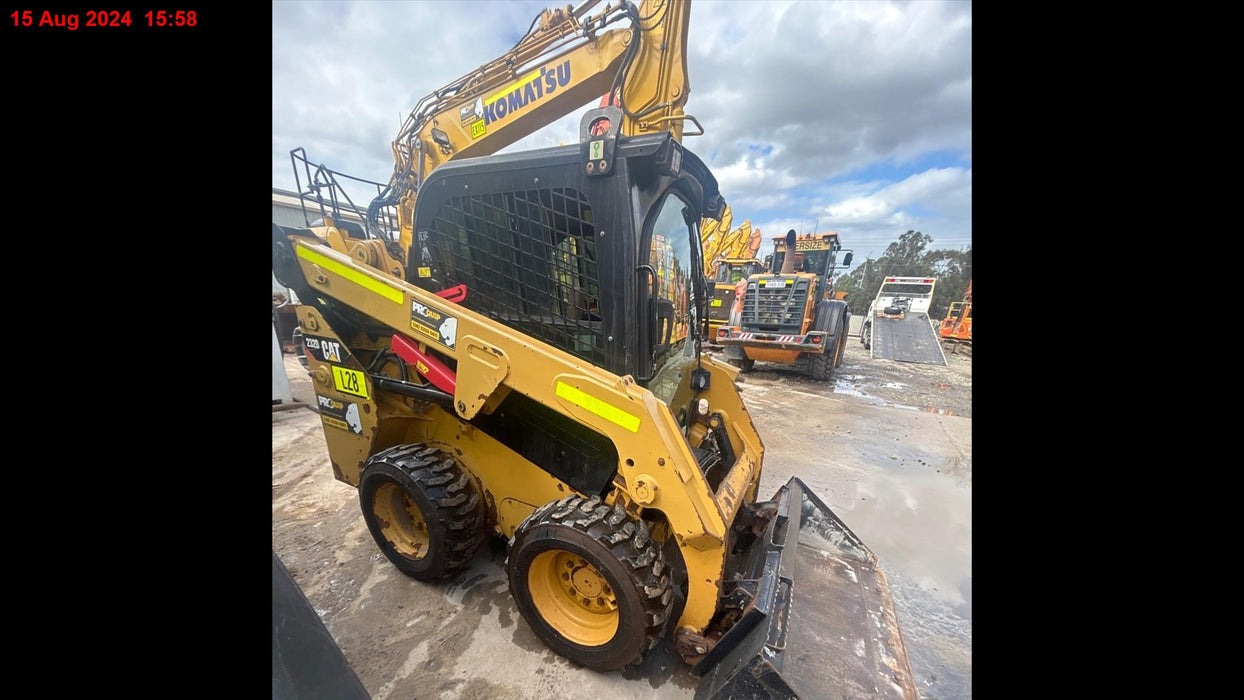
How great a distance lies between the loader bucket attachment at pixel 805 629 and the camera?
5.17ft

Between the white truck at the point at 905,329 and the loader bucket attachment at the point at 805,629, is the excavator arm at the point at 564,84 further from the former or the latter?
the white truck at the point at 905,329

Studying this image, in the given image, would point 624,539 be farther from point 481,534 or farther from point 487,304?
point 487,304

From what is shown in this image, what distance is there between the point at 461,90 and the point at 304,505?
377 centimetres

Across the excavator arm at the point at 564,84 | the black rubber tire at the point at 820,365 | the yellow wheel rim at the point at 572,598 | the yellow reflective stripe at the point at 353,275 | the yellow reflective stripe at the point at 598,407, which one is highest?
the excavator arm at the point at 564,84

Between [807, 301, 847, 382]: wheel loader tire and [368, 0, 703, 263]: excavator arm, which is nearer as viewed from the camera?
[368, 0, 703, 263]: excavator arm

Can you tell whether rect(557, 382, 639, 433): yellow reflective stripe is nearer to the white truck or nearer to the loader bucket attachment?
the loader bucket attachment

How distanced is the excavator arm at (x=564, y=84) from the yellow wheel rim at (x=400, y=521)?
1605 millimetres

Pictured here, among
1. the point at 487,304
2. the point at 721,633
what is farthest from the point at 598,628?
the point at 487,304

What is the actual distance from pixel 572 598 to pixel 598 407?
1100 mm

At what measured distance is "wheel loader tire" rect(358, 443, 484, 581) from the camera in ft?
7.54

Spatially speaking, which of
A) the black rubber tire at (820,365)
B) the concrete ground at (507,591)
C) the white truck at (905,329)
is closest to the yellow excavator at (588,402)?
the concrete ground at (507,591)

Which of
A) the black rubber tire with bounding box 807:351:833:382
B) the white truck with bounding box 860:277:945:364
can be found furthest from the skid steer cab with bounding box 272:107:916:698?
the white truck with bounding box 860:277:945:364

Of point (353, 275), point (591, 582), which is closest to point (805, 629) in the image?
point (591, 582)

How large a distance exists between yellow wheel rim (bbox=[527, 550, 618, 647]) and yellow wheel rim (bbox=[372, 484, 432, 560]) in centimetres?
95
